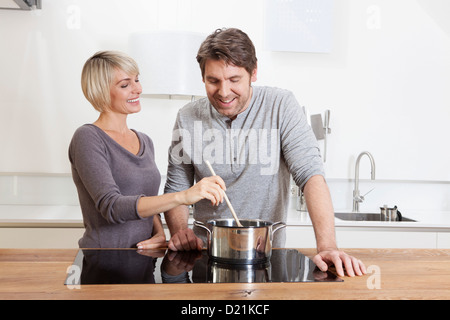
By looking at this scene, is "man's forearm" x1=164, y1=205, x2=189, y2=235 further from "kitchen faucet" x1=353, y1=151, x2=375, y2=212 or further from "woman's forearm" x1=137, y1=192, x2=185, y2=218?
"kitchen faucet" x1=353, y1=151, x2=375, y2=212

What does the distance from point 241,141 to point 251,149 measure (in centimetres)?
5

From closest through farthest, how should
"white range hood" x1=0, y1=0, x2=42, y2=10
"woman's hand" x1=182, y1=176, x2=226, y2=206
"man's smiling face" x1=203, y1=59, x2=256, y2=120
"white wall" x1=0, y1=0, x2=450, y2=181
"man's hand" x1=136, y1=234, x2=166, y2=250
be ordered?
1. "woman's hand" x1=182, y1=176, x2=226, y2=206
2. "man's hand" x1=136, y1=234, x2=166, y2=250
3. "man's smiling face" x1=203, y1=59, x2=256, y2=120
4. "white range hood" x1=0, y1=0, x2=42, y2=10
5. "white wall" x1=0, y1=0, x2=450, y2=181

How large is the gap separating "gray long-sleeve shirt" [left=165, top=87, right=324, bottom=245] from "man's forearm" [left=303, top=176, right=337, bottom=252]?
0.52 ft

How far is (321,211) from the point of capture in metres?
1.56

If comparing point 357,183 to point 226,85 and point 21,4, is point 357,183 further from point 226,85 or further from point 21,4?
point 21,4

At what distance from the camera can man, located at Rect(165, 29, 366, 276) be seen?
65.3 inches

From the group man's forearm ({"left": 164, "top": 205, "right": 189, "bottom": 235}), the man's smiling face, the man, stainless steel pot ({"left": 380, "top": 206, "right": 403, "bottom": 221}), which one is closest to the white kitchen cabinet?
stainless steel pot ({"left": 380, "top": 206, "right": 403, "bottom": 221})

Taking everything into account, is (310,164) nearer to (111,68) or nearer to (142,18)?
(111,68)

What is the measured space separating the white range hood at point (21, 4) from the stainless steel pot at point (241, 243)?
203 centimetres

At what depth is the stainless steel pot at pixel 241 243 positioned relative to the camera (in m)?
1.21

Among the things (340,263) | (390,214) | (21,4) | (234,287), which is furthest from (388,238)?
(21,4)

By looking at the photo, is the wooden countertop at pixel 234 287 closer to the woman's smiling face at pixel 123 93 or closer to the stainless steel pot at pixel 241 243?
the stainless steel pot at pixel 241 243

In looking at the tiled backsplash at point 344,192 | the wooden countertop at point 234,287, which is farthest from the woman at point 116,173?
the tiled backsplash at point 344,192
